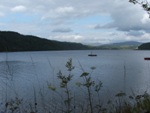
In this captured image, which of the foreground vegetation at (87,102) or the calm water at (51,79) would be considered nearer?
the foreground vegetation at (87,102)

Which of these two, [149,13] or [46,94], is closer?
[149,13]

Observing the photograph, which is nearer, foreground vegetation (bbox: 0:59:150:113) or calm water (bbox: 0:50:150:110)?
foreground vegetation (bbox: 0:59:150:113)

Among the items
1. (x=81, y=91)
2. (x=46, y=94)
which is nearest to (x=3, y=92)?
(x=46, y=94)

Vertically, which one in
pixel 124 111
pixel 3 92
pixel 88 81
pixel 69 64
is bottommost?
pixel 3 92

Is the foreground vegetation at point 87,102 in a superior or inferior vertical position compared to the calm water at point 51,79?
superior

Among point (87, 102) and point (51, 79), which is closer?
point (87, 102)

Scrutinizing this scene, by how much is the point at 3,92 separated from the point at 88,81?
76.7ft

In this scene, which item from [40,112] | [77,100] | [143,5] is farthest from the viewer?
[77,100]

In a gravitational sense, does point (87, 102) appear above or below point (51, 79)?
above

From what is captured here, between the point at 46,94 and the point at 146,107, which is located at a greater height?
the point at 146,107

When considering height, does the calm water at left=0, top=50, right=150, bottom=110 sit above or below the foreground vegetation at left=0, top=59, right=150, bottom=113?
below

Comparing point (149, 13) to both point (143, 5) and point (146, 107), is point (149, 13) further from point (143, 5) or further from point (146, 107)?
point (146, 107)

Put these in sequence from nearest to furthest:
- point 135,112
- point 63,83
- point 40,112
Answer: point 135,112 < point 63,83 < point 40,112

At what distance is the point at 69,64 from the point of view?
6.60 meters
